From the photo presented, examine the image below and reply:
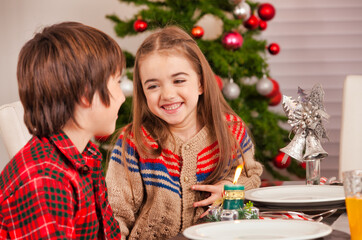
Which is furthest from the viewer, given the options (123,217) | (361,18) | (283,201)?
(361,18)

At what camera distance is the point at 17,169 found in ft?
3.11

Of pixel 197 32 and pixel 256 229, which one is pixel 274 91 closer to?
pixel 197 32

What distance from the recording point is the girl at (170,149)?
1.70 meters

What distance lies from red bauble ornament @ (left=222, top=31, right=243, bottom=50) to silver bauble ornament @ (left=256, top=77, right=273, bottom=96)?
0.25 m

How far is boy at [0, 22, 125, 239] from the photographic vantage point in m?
0.92

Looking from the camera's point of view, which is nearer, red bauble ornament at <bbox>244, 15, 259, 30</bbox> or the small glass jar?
the small glass jar

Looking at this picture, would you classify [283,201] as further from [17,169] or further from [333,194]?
[17,169]

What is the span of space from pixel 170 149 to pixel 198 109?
0.65 feet

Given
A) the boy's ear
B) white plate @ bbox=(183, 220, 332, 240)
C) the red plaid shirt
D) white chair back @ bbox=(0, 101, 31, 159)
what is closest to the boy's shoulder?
the red plaid shirt

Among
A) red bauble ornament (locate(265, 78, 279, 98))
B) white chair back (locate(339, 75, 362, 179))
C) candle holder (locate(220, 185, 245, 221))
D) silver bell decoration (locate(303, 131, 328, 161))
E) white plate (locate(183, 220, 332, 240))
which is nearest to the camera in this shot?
white plate (locate(183, 220, 332, 240))

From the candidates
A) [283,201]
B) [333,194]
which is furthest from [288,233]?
[333,194]

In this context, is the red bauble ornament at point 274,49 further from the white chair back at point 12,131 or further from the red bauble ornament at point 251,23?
the white chair back at point 12,131

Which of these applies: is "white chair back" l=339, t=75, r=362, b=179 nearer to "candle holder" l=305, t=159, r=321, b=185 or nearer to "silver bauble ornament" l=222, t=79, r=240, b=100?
"candle holder" l=305, t=159, r=321, b=185

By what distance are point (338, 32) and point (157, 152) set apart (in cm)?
223
